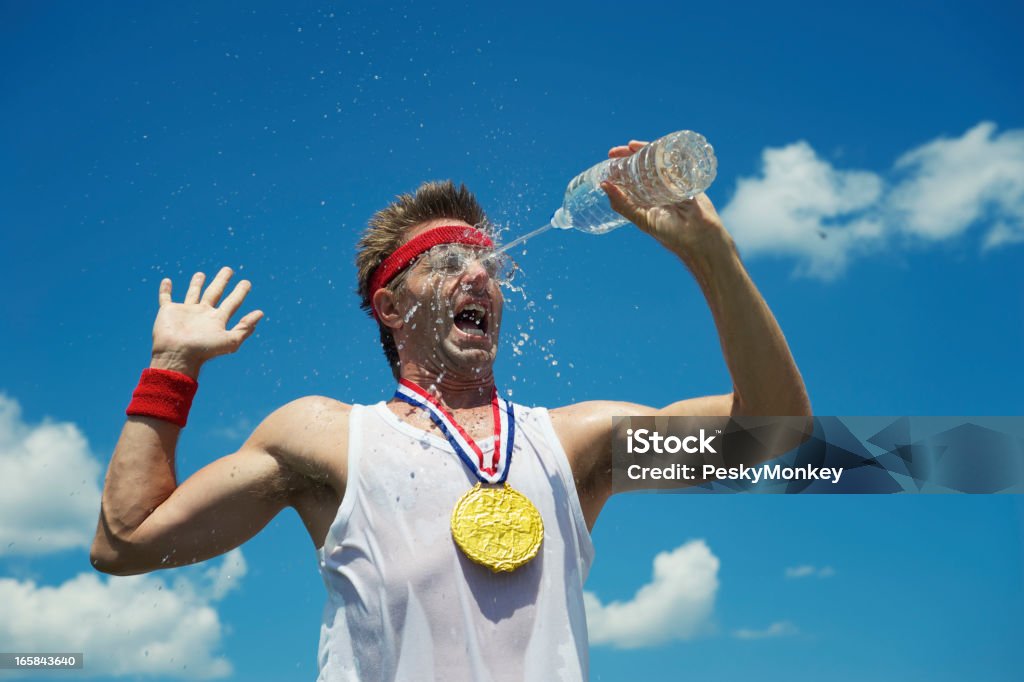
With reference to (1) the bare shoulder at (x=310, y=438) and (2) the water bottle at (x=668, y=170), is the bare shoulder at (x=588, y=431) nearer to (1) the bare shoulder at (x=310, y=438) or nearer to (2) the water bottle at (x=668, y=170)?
(2) the water bottle at (x=668, y=170)

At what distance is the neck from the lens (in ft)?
17.7

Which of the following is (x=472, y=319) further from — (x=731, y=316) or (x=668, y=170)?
(x=731, y=316)

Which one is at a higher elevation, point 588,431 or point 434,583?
point 588,431

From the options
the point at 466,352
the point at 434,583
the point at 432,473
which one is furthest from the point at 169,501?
the point at 466,352

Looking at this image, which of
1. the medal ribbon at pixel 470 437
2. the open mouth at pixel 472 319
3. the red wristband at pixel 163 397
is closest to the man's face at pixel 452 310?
the open mouth at pixel 472 319

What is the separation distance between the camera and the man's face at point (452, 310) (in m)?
5.40

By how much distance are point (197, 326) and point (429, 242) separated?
134cm

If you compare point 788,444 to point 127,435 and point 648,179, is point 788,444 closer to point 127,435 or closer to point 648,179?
point 648,179

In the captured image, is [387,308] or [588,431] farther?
[387,308]

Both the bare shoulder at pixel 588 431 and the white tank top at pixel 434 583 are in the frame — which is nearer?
the white tank top at pixel 434 583

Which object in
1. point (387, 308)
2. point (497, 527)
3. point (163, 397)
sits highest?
point (387, 308)

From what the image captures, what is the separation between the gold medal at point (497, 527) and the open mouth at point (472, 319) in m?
0.94

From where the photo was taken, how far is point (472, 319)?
18.1 feet

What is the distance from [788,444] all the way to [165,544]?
3161 millimetres
